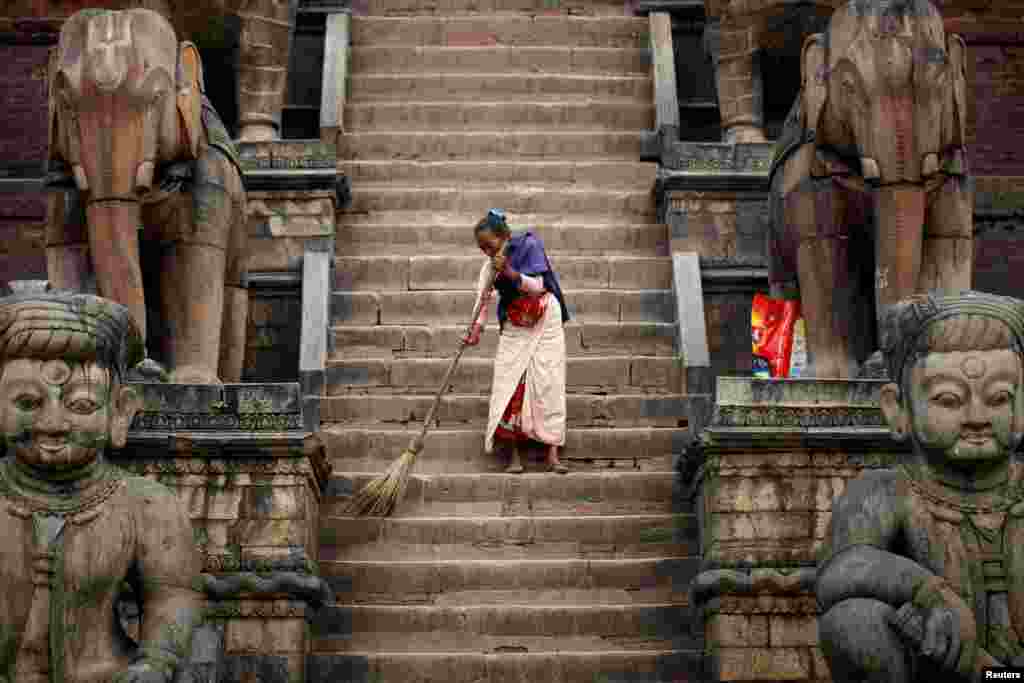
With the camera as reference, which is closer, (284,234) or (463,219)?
(463,219)

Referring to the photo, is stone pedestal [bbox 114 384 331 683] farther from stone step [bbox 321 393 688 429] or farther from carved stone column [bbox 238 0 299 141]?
carved stone column [bbox 238 0 299 141]

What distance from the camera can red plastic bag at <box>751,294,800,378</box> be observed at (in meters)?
17.0

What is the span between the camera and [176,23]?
20.1m

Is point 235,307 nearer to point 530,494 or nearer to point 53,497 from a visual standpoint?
point 530,494

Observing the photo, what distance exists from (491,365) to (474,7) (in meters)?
5.95

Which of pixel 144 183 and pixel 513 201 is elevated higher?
pixel 513 201

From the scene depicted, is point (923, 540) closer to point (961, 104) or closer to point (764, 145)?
point (961, 104)

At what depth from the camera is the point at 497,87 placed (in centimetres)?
2050

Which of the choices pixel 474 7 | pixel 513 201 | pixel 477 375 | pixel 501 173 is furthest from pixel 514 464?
pixel 474 7

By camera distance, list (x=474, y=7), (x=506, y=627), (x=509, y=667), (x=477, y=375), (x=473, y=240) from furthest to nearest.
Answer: (x=474, y=7), (x=473, y=240), (x=477, y=375), (x=506, y=627), (x=509, y=667)

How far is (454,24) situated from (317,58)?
1308 mm

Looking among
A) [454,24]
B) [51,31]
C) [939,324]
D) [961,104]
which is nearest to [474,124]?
[454,24]

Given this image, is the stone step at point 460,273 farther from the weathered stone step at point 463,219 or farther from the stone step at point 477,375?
the stone step at point 477,375

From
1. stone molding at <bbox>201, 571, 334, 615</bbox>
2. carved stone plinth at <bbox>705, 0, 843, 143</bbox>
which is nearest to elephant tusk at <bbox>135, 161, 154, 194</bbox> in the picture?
stone molding at <bbox>201, 571, 334, 615</bbox>
